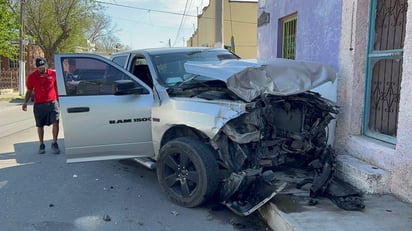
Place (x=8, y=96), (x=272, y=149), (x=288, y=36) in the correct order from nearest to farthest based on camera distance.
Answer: (x=272, y=149), (x=288, y=36), (x=8, y=96)

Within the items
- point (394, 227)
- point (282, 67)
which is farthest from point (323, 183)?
point (282, 67)

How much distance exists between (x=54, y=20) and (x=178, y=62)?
25.8 metres

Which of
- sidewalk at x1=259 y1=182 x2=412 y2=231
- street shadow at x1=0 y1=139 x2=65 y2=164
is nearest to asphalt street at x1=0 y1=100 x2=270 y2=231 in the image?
street shadow at x1=0 y1=139 x2=65 y2=164

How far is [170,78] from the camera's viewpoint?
5.61m

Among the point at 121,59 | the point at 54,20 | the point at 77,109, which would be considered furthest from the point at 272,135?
the point at 54,20

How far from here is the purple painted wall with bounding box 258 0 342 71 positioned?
19.3 ft

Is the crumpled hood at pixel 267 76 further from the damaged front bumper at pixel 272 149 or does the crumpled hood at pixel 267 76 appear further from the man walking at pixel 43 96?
the man walking at pixel 43 96

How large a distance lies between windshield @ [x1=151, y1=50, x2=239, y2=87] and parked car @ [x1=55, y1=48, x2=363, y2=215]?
0.02m

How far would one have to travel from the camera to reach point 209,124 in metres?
4.48

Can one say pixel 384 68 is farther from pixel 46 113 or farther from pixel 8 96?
pixel 8 96

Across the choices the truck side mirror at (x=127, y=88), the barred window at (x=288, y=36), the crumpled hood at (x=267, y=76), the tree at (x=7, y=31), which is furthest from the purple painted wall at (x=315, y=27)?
the tree at (x=7, y=31)

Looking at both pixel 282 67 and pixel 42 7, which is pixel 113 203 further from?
pixel 42 7

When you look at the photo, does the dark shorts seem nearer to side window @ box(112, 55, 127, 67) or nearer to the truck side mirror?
side window @ box(112, 55, 127, 67)

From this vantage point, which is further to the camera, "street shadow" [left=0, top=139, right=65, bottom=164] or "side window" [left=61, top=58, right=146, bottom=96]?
"street shadow" [left=0, top=139, right=65, bottom=164]
